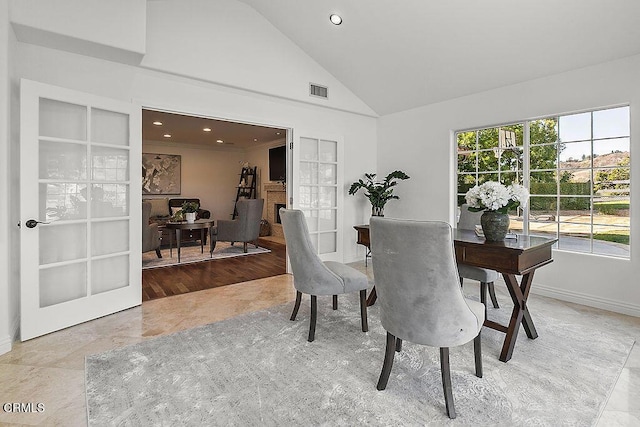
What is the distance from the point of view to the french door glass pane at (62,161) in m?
2.71

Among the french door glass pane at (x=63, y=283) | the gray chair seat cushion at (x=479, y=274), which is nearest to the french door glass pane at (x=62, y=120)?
the french door glass pane at (x=63, y=283)

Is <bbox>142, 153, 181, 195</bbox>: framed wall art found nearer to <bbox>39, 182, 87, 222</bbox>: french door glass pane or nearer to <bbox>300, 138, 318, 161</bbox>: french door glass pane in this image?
<bbox>300, 138, 318, 161</bbox>: french door glass pane

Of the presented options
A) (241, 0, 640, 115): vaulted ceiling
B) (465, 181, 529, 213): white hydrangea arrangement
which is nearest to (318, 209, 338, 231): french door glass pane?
(241, 0, 640, 115): vaulted ceiling

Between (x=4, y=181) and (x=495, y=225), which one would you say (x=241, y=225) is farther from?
(x=495, y=225)

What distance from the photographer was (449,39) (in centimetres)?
354

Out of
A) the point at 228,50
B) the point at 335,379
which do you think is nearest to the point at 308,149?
the point at 228,50

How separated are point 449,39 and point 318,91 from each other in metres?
1.83

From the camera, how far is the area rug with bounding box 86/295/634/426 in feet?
5.59

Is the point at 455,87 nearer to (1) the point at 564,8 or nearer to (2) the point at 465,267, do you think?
(1) the point at 564,8

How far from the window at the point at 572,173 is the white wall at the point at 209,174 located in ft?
24.8

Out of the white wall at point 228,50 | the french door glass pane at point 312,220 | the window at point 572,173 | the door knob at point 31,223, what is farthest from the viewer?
the french door glass pane at point 312,220

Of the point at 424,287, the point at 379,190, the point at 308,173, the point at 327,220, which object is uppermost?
the point at 308,173

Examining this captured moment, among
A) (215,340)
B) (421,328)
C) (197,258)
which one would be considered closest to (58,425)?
(215,340)

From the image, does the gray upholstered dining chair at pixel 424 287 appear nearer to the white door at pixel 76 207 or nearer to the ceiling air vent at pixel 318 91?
the white door at pixel 76 207
